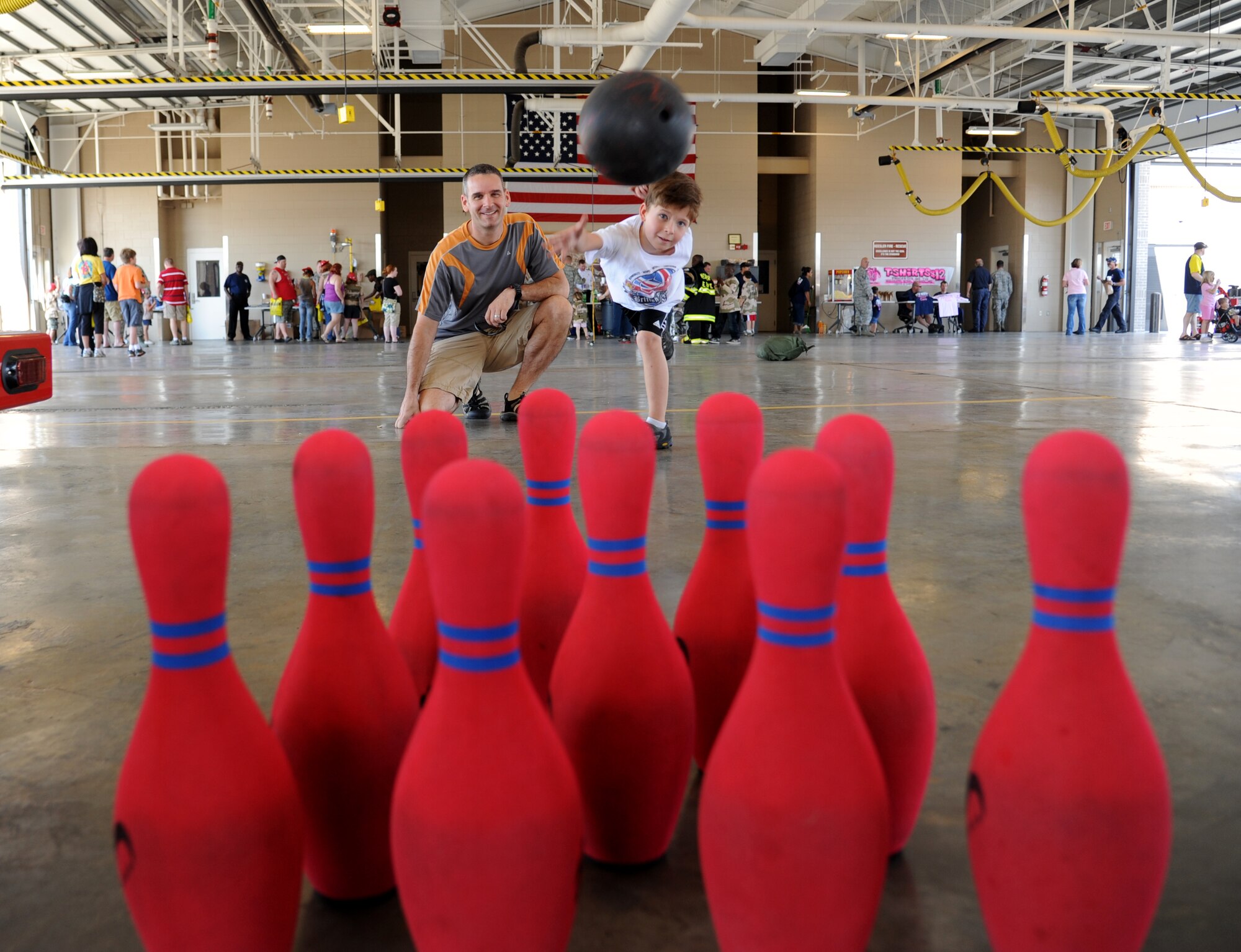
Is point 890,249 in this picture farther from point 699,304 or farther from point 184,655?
point 184,655

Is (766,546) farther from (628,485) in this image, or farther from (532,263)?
(532,263)

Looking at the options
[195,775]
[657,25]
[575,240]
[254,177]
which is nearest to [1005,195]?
[657,25]

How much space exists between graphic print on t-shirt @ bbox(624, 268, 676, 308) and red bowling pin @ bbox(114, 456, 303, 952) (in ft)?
12.2

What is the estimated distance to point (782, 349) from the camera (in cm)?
1148

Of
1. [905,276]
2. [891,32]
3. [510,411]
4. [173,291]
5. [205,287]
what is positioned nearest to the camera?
[510,411]

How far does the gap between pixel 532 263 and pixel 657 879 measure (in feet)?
13.9

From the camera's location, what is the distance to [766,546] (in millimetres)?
874

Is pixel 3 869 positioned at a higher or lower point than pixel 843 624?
lower

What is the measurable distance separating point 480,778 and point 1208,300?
22038 mm

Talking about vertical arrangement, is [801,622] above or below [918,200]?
below

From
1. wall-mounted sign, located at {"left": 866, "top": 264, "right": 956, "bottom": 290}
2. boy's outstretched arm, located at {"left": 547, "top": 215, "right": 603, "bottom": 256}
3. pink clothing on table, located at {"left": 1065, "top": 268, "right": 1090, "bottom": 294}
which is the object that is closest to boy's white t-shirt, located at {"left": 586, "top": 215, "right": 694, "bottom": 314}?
boy's outstretched arm, located at {"left": 547, "top": 215, "right": 603, "bottom": 256}

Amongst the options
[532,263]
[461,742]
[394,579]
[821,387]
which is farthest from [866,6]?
[461,742]

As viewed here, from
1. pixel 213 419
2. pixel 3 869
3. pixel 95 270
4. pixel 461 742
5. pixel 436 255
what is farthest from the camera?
pixel 95 270

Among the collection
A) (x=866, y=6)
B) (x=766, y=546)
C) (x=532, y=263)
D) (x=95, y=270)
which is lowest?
(x=766, y=546)
